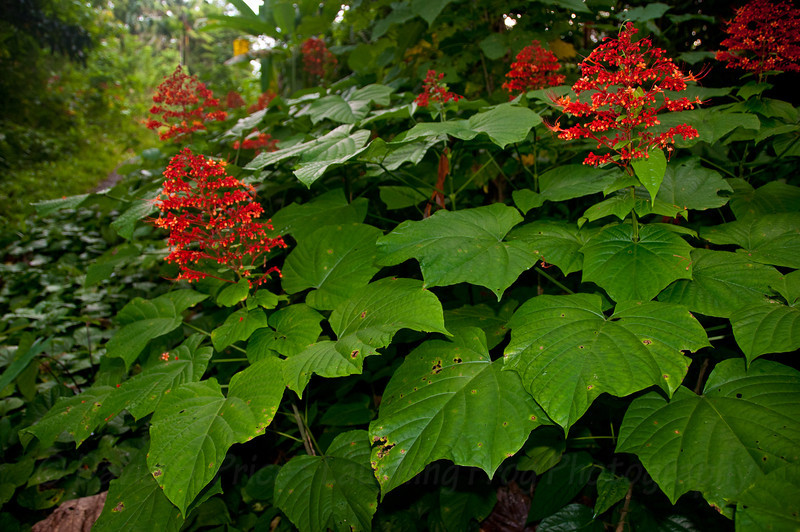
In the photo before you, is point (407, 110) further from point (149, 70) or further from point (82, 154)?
point (149, 70)

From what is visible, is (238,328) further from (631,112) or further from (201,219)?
(631,112)

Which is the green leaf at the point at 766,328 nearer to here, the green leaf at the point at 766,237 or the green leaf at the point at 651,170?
the green leaf at the point at 766,237

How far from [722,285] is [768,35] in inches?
52.0

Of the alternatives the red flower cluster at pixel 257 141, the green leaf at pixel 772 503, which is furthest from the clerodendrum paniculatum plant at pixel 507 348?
the red flower cluster at pixel 257 141

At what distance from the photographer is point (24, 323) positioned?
3283mm

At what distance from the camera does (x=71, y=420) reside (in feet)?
5.55

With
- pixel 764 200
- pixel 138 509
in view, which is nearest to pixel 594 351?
pixel 764 200

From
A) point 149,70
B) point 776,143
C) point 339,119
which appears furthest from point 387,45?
point 149,70

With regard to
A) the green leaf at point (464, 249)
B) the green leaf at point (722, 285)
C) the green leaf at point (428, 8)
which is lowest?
the green leaf at point (722, 285)

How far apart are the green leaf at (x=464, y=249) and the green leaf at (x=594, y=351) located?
19 cm

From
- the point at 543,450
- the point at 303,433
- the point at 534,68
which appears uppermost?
the point at 534,68

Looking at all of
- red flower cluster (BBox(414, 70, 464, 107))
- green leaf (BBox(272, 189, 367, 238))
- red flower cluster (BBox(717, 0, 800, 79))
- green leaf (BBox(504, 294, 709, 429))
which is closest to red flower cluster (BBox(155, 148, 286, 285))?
green leaf (BBox(272, 189, 367, 238))

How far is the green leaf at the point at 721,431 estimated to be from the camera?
1.04 metres

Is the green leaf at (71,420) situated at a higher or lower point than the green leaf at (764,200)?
lower
